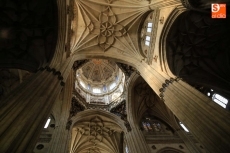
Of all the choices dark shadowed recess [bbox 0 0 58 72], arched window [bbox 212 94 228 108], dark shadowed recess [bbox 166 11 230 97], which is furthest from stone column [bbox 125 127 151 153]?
dark shadowed recess [bbox 0 0 58 72]

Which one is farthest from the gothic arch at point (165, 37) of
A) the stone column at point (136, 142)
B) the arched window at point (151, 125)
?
the arched window at point (151, 125)

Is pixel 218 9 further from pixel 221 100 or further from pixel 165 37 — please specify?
pixel 221 100

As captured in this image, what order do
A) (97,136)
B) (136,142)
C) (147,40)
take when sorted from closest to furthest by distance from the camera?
(136,142)
(147,40)
(97,136)

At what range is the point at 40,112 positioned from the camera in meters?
6.14

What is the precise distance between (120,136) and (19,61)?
580 inches

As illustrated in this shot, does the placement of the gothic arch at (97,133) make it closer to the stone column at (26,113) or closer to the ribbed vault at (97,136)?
the ribbed vault at (97,136)

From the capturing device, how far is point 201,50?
496 inches

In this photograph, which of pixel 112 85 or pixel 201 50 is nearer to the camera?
pixel 201 50

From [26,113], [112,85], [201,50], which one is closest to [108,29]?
[201,50]

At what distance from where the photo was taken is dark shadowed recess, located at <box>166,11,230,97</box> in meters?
10.9

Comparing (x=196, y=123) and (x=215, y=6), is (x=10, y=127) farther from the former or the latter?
(x=215, y=6)

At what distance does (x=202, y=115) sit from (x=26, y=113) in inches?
273

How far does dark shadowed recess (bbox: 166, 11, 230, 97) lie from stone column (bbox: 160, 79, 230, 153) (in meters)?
2.86

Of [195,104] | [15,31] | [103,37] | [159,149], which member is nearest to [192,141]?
[159,149]
